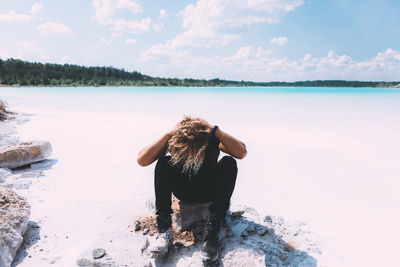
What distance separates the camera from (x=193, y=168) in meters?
2.36

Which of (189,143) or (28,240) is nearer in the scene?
(189,143)

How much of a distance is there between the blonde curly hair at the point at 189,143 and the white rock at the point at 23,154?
3.34 meters

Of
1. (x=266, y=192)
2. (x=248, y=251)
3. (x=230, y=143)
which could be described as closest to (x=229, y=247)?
(x=248, y=251)

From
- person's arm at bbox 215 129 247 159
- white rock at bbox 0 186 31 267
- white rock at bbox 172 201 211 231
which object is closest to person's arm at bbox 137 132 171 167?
person's arm at bbox 215 129 247 159

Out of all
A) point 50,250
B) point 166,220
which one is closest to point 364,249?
point 166,220

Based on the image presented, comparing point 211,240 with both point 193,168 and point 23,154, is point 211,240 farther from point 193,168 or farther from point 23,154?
point 23,154

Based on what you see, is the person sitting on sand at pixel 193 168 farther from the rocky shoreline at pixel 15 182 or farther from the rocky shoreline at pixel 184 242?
the rocky shoreline at pixel 15 182

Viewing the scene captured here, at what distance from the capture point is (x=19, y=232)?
7.94ft

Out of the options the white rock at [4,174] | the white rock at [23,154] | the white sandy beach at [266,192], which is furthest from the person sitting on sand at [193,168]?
the white rock at [23,154]

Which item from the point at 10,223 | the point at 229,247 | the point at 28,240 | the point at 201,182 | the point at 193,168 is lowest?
the point at 28,240

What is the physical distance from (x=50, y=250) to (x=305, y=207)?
9.56 ft

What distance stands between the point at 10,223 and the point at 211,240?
1.67 meters

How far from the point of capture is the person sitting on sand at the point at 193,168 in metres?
2.31

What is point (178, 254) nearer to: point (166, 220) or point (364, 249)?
point (166, 220)
